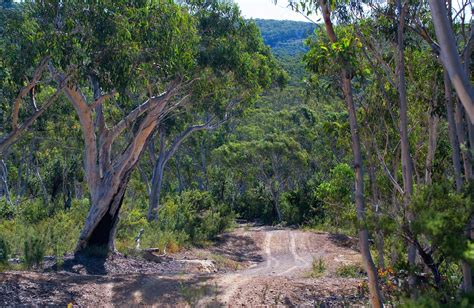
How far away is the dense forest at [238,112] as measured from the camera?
6809mm

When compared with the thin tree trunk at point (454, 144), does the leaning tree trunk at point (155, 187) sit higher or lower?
Answer: lower

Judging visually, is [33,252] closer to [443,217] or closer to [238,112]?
[443,217]

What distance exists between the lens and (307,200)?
33156 mm

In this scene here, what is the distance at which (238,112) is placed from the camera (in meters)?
24.0

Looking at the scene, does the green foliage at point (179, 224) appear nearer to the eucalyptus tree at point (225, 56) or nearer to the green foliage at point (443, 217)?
the eucalyptus tree at point (225, 56)

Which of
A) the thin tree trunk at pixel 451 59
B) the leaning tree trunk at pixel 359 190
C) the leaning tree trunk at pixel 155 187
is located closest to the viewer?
the thin tree trunk at pixel 451 59

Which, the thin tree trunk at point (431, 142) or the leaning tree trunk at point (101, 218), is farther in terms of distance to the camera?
the leaning tree trunk at point (101, 218)

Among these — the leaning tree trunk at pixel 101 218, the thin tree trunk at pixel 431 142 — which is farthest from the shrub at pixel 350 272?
the leaning tree trunk at pixel 101 218

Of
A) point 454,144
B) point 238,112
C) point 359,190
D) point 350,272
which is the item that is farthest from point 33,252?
point 238,112

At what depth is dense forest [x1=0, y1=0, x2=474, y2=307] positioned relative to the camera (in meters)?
6.81

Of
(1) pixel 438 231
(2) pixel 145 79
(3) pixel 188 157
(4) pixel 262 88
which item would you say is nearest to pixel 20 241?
(2) pixel 145 79

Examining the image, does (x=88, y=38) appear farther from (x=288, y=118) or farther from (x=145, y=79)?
(x=288, y=118)

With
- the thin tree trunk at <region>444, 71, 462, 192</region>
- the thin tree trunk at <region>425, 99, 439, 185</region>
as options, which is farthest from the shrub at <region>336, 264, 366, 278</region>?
the thin tree trunk at <region>444, 71, 462, 192</region>

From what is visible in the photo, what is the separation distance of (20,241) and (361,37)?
36.6 feet
